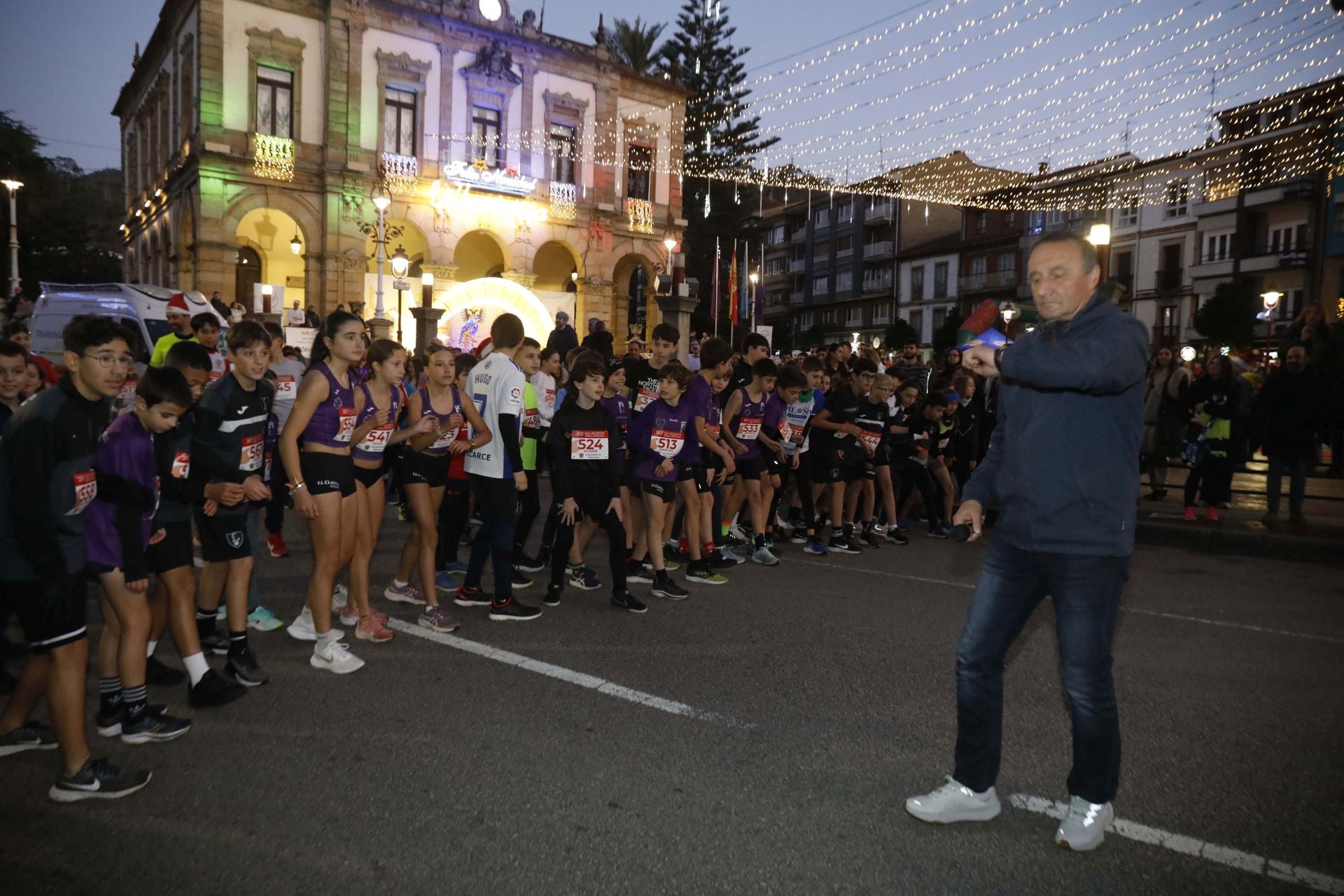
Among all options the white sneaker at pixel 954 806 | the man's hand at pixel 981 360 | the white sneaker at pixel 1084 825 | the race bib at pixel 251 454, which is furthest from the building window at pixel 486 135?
the white sneaker at pixel 1084 825

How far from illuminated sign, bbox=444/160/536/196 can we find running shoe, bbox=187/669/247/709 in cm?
2864

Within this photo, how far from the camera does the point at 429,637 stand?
230 inches

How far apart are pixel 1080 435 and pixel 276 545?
718 centimetres

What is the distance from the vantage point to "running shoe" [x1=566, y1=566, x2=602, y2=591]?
7480mm

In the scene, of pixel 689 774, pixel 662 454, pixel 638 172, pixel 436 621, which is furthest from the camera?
pixel 638 172

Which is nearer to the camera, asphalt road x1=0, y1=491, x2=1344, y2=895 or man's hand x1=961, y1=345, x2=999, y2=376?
asphalt road x1=0, y1=491, x2=1344, y2=895

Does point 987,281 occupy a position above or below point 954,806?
above

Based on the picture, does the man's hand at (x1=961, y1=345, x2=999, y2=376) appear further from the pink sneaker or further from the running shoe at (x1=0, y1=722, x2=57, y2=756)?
the running shoe at (x1=0, y1=722, x2=57, y2=756)

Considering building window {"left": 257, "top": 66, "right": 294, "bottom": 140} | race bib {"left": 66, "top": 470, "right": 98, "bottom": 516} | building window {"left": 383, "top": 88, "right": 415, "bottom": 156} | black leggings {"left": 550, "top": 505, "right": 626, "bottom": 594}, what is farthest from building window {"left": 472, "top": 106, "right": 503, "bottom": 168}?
race bib {"left": 66, "top": 470, "right": 98, "bottom": 516}

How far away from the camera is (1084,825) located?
3252mm

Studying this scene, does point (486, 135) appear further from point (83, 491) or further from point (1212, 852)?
point (1212, 852)

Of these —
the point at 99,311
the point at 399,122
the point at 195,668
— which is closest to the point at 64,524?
the point at 195,668

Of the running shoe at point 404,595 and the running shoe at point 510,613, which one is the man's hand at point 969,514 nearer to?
the running shoe at point 510,613

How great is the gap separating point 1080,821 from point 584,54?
114ft
